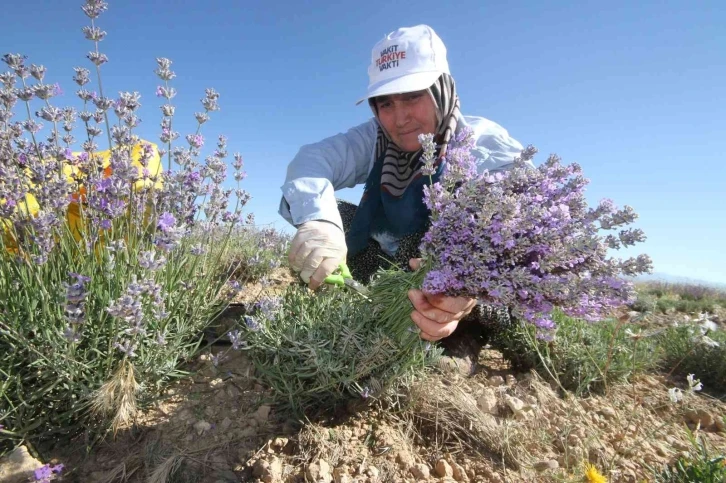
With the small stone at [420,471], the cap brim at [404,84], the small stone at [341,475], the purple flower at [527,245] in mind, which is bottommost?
the small stone at [420,471]

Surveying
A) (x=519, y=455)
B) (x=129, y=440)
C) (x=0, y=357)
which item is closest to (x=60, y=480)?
(x=129, y=440)

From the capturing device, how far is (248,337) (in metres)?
1.66

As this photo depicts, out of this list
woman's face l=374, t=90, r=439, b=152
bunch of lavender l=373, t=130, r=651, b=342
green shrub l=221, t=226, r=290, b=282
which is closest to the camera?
bunch of lavender l=373, t=130, r=651, b=342

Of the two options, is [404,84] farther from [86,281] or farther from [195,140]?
[86,281]

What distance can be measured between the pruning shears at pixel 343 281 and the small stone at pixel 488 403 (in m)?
0.74

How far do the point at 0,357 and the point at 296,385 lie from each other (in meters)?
1.10

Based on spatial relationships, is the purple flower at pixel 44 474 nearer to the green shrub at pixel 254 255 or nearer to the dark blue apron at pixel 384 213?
the green shrub at pixel 254 255

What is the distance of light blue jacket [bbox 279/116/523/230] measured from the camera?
2311 millimetres

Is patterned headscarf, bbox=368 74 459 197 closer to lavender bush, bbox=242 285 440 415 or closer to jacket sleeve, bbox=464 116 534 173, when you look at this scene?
jacket sleeve, bbox=464 116 534 173

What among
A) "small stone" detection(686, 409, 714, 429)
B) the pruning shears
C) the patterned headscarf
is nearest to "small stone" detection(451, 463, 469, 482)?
the pruning shears

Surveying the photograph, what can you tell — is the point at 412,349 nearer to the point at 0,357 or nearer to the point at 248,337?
the point at 248,337

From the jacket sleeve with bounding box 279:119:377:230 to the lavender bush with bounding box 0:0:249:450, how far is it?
587mm

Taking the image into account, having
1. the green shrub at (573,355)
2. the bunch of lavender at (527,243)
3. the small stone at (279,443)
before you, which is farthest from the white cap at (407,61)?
the small stone at (279,443)

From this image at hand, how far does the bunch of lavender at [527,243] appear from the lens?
3.66 ft
